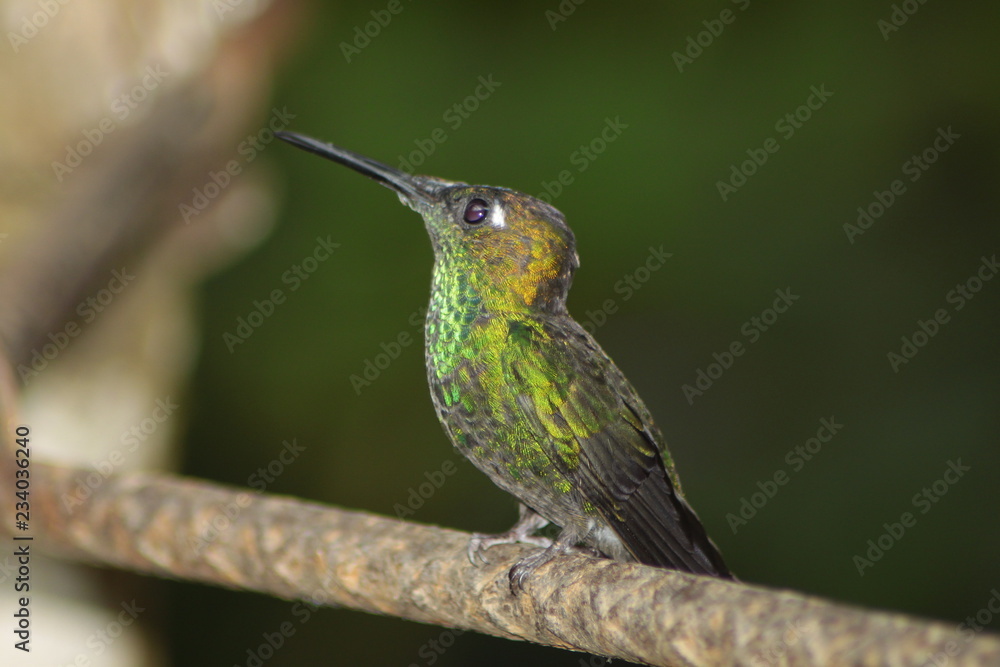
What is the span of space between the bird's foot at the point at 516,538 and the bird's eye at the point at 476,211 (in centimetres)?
91

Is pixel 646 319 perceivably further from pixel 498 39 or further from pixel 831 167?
pixel 498 39

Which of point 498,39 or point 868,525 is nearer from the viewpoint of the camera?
point 868,525

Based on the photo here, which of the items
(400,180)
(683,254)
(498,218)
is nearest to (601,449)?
(498,218)

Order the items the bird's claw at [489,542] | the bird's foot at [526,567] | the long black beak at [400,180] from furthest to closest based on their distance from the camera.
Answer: the long black beak at [400,180]
the bird's claw at [489,542]
the bird's foot at [526,567]

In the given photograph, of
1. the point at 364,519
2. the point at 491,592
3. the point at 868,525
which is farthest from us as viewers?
the point at 868,525

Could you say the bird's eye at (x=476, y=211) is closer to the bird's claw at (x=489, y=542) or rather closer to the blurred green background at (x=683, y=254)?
the bird's claw at (x=489, y=542)

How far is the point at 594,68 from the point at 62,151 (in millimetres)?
3035

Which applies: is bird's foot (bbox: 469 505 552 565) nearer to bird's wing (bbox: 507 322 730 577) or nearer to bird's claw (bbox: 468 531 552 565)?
bird's claw (bbox: 468 531 552 565)

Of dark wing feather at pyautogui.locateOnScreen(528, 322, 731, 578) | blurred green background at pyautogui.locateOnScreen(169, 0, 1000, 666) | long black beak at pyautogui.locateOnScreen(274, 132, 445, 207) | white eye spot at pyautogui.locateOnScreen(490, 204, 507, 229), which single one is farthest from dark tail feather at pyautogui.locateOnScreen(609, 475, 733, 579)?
blurred green background at pyautogui.locateOnScreen(169, 0, 1000, 666)

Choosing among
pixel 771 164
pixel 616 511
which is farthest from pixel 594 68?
pixel 616 511

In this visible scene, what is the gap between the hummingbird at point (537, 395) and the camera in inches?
101

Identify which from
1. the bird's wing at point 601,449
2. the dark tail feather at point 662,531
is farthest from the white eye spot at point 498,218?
the dark tail feather at point 662,531

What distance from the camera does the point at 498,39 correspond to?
566 centimetres

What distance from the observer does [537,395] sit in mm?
2568
